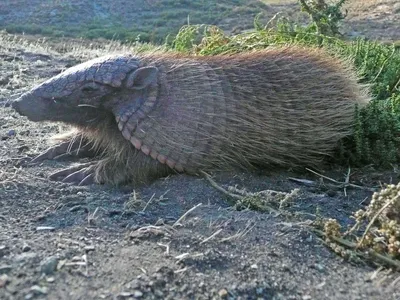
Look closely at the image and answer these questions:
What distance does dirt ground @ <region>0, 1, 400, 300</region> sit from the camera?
104 inches

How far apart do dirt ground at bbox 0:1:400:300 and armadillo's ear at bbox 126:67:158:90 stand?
60cm

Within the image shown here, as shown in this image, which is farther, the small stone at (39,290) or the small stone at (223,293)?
the small stone at (223,293)

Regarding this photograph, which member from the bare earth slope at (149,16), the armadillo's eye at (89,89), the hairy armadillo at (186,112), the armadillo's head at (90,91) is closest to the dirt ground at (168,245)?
the hairy armadillo at (186,112)

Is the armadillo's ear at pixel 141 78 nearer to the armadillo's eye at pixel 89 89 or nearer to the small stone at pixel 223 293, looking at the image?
the armadillo's eye at pixel 89 89

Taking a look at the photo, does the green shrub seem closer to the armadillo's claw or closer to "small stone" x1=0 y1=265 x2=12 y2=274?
the armadillo's claw

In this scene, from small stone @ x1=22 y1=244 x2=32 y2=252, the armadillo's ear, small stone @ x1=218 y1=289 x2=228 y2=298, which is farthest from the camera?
the armadillo's ear

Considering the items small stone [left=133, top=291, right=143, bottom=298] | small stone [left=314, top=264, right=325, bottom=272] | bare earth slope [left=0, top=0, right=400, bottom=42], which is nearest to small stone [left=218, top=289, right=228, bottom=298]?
small stone [left=133, top=291, right=143, bottom=298]

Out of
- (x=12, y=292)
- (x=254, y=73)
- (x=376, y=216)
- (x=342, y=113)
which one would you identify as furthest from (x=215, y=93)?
(x=12, y=292)

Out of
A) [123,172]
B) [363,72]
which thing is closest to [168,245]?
[123,172]

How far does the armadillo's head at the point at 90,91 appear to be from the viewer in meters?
4.21

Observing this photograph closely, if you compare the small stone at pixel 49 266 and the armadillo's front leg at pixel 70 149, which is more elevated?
the small stone at pixel 49 266

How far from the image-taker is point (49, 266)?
2.67 meters

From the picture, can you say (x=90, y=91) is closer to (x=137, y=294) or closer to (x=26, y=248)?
(x=26, y=248)

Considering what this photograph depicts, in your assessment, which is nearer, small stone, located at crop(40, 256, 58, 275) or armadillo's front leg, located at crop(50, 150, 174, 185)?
small stone, located at crop(40, 256, 58, 275)
